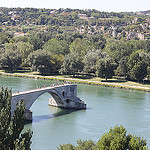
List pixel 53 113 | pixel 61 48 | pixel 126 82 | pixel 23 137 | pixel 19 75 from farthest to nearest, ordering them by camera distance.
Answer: pixel 61 48 < pixel 19 75 < pixel 126 82 < pixel 53 113 < pixel 23 137

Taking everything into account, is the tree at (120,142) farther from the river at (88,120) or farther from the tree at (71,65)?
the tree at (71,65)

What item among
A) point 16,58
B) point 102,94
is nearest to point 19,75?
point 16,58

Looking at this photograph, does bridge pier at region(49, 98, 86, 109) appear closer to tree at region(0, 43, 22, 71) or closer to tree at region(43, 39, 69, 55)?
tree at region(0, 43, 22, 71)

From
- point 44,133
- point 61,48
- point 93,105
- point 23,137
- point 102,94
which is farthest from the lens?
point 61,48

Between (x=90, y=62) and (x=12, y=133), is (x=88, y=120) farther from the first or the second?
(x=90, y=62)

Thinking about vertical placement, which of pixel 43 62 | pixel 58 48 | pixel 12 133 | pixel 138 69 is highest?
pixel 58 48

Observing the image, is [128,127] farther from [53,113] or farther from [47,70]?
[47,70]

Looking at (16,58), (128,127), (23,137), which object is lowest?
(128,127)

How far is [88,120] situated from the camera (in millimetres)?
53375

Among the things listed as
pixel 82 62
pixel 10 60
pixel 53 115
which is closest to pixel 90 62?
pixel 82 62

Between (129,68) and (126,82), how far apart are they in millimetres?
5686

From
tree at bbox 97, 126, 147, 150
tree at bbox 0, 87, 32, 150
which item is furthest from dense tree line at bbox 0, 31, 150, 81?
tree at bbox 0, 87, 32, 150

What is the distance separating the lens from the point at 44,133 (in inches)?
1747

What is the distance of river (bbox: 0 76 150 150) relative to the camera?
43312mm
